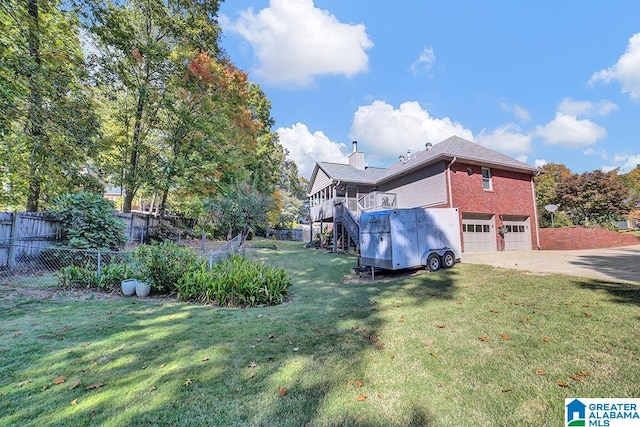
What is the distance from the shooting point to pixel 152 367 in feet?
10.1

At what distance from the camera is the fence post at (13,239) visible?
25.6 ft

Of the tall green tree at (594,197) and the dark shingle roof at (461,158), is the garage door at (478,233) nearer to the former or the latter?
the dark shingle roof at (461,158)

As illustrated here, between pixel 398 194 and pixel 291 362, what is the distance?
51.8 ft

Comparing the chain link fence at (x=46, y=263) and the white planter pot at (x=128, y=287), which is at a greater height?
the chain link fence at (x=46, y=263)

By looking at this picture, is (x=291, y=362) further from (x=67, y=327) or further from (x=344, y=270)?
(x=344, y=270)

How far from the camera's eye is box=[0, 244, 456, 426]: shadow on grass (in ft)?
7.55

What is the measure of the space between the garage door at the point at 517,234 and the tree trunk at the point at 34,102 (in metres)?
20.0

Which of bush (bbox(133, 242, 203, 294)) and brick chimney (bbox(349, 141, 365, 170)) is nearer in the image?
bush (bbox(133, 242, 203, 294))

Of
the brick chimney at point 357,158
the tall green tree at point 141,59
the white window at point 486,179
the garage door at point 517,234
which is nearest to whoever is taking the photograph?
the tall green tree at point 141,59

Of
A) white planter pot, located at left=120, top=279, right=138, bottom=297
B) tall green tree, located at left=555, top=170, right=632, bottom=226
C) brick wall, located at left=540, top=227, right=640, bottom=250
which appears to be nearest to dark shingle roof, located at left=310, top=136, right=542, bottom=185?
brick wall, located at left=540, top=227, right=640, bottom=250

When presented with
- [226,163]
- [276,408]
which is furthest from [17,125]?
[276,408]

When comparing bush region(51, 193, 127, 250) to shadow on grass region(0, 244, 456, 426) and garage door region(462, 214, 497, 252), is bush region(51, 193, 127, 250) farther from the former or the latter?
garage door region(462, 214, 497, 252)

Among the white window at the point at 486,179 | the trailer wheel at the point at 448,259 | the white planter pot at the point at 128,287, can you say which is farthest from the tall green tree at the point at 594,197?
the white planter pot at the point at 128,287

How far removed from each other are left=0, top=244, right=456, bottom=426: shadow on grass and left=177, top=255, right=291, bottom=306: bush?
591 mm
